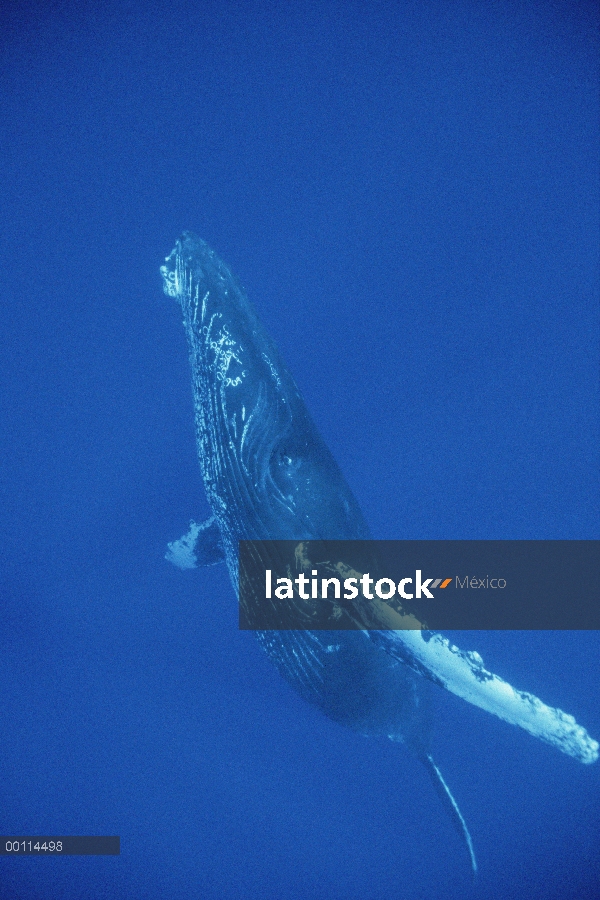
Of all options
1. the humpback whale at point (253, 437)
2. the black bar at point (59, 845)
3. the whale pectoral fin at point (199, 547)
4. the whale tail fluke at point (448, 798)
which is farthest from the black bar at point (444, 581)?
the black bar at point (59, 845)

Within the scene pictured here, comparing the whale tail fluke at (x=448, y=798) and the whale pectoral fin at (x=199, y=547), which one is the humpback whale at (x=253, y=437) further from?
the whale tail fluke at (x=448, y=798)

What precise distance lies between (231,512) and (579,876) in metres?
8.49

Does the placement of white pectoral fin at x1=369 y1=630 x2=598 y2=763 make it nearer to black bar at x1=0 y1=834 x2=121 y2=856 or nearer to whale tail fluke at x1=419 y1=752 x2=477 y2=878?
whale tail fluke at x1=419 y1=752 x2=477 y2=878

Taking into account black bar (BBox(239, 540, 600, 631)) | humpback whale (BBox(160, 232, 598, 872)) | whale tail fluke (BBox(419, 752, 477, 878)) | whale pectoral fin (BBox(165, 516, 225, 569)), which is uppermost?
humpback whale (BBox(160, 232, 598, 872))

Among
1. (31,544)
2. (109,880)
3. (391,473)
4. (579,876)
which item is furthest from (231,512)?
(579,876)

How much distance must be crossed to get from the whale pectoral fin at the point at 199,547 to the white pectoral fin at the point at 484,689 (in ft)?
8.52

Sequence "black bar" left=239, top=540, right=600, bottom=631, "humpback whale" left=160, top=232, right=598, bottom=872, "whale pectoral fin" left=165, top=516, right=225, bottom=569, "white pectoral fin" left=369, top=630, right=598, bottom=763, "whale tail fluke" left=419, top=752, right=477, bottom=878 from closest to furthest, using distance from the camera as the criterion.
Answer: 1. "white pectoral fin" left=369, top=630, right=598, bottom=763
2. "humpback whale" left=160, top=232, right=598, bottom=872
3. "black bar" left=239, top=540, right=600, bottom=631
4. "whale pectoral fin" left=165, top=516, right=225, bottom=569
5. "whale tail fluke" left=419, top=752, right=477, bottom=878

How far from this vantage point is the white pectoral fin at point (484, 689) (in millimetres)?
3301

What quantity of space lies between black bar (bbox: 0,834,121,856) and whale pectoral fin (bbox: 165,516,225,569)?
5.25 metres

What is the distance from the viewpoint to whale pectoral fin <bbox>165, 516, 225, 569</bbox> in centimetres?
622

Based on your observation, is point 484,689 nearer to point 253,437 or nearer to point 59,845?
point 253,437

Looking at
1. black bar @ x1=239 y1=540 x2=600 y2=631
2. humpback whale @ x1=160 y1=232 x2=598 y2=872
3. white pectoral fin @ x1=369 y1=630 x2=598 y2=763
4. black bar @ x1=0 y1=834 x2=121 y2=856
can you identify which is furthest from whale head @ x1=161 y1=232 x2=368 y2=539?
black bar @ x1=0 y1=834 x2=121 y2=856

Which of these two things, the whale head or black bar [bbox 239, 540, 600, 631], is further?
black bar [bbox 239, 540, 600, 631]

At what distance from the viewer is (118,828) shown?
8453mm
